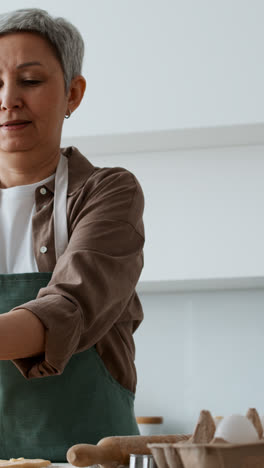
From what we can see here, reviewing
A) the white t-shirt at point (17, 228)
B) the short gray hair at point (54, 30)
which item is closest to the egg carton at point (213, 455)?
the white t-shirt at point (17, 228)

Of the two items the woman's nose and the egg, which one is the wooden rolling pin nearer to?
the egg

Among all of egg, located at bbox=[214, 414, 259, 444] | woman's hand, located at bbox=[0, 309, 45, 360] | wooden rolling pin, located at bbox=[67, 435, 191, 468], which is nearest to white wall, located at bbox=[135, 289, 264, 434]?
woman's hand, located at bbox=[0, 309, 45, 360]

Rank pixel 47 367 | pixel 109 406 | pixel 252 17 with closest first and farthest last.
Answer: pixel 47 367, pixel 109 406, pixel 252 17

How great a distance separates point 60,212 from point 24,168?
0.11 meters

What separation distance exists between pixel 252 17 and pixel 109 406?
146 centimetres

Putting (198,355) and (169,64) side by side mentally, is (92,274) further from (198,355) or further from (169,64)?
(198,355)

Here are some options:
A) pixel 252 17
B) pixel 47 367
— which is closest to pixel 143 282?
pixel 252 17

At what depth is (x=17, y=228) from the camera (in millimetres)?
1215

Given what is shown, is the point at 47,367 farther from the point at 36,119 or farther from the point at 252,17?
the point at 252,17

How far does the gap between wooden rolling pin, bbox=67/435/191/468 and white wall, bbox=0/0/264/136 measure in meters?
1.58

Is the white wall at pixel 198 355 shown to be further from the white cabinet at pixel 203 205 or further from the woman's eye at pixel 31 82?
the woman's eye at pixel 31 82

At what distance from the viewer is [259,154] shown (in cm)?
230

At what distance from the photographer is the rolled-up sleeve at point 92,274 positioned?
92cm

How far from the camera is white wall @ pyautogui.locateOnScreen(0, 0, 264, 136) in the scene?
7.23ft
